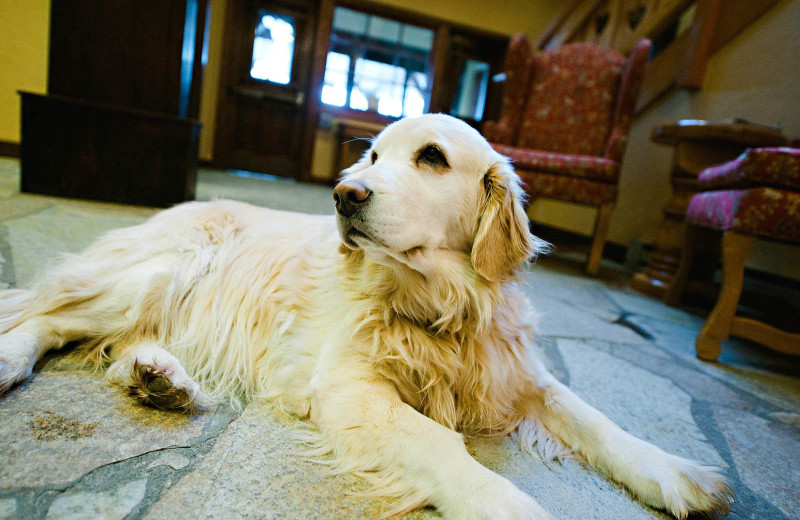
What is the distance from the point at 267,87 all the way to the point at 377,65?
7.91ft

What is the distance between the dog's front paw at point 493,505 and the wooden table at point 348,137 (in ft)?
27.5

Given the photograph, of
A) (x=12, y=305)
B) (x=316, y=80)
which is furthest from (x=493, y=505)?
(x=316, y=80)

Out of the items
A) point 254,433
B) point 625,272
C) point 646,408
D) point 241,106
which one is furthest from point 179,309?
point 241,106

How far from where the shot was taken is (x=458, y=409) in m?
1.31

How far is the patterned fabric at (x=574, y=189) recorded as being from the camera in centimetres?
434

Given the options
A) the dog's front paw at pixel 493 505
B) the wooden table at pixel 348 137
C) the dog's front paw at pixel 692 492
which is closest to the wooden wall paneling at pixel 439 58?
the wooden table at pixel 348 137

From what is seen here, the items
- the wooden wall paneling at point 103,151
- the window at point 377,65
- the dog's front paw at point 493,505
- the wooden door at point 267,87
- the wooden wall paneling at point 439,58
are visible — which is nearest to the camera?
the dog's front paw at point 493,505

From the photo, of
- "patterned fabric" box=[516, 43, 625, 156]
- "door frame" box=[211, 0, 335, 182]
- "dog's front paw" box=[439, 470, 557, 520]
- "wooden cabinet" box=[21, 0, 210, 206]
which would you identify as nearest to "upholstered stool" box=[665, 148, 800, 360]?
"dog's front paw" box=[439, 470, 557, 520]

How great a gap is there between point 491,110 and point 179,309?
369 inches

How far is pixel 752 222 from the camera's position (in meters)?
2.22

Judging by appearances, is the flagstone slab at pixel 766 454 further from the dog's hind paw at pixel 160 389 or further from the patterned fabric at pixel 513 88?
the patterned fabric at pixel 513 88

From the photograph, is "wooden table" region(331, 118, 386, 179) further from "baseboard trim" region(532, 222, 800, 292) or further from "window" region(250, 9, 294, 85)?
Result: "baseboard trim" region(532, 222, 800, 292)

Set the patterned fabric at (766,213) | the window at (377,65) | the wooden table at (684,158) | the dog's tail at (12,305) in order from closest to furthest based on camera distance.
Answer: the dog's tail at (12,305)
the patterned fabric at (766,213)
the wooden table at (684,158)
the window at (377,65)

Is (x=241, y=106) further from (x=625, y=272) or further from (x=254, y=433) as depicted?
(x=254, y=433)
